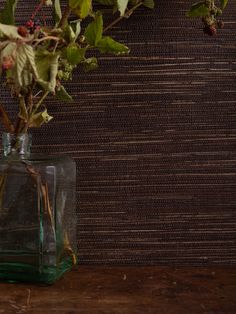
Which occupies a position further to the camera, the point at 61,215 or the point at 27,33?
the point at 61,215

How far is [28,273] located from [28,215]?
0.10 metres

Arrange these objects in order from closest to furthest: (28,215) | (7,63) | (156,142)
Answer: (7,63) → (28,215) → (156,142)

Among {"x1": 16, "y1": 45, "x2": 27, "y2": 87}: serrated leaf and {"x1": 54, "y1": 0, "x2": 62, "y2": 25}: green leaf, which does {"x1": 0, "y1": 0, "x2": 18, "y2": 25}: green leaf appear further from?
{"x1": 16, "y1": 45, "x2": 27, "y2": 87}: serrated leaf

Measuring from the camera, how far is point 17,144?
35.0 inches

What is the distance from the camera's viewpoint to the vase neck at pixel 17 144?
2.91 ft

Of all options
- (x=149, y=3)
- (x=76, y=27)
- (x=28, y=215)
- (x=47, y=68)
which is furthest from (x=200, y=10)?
(x=28, y=215)

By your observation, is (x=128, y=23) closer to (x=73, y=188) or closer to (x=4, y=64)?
(x=73, y=188)

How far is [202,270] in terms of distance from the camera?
102cm

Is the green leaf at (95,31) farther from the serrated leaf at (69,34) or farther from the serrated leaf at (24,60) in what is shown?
the serrated leaf at (24,60)

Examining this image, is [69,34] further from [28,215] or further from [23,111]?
[28,215]

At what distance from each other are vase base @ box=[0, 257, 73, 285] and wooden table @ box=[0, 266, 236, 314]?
1cm

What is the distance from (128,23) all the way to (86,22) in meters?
0.08

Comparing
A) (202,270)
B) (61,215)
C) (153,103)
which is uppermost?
(153,103)

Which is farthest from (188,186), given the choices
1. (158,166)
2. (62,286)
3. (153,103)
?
(62,286)
